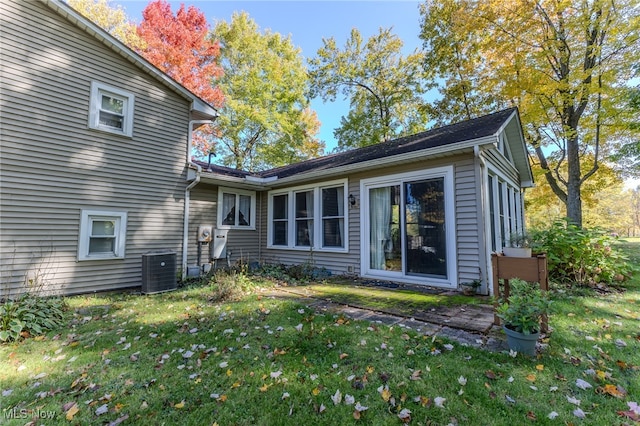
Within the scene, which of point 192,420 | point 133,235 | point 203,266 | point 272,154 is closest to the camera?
point 192,420

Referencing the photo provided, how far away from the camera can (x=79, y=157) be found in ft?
18.5

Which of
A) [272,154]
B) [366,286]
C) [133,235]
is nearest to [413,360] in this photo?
[366,286]

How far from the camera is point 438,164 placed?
18.3 ft

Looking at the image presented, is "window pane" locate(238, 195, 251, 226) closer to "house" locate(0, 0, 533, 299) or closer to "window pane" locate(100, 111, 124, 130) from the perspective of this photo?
"house" locate(0, 0, 533, 299)

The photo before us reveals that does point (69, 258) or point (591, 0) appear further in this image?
point (591, 0)

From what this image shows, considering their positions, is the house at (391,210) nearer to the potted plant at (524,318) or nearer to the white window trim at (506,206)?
the white window trim at (506,206)

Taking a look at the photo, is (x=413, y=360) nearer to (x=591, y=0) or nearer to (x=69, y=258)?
(x=69, y=258)

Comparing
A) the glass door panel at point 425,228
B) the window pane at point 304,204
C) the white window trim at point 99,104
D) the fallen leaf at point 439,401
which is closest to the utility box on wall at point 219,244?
the window pane at point 304,204

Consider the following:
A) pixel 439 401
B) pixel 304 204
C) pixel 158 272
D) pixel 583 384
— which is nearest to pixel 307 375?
pixel 439 401

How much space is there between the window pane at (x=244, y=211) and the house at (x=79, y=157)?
6.04 ft

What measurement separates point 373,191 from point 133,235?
17.8 ft

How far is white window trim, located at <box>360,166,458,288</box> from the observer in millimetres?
5289

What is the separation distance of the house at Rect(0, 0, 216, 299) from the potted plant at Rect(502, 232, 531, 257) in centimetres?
679

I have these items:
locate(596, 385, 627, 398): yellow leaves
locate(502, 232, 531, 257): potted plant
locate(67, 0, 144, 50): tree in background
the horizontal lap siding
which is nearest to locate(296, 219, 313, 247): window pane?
the horizontal lap siding
